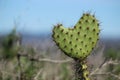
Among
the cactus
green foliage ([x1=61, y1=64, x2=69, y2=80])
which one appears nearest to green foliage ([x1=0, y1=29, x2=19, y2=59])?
green foliage ([x1=61, y1=64, x2=69, y2=80])

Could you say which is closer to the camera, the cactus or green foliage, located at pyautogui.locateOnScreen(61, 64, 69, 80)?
the cactus

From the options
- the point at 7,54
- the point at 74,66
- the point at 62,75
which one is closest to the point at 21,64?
the point at 7,54

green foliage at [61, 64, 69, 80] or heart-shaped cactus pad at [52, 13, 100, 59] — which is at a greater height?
heart-shaped cactus pad at [52, 13, 100, 59]

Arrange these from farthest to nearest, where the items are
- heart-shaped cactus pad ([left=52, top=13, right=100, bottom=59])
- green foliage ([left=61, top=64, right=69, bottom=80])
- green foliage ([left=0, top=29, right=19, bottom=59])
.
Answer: green foliage ([left=61, top=64, right=69, bottom=80]) → green foliage ([left=0, top=29, right=19, bottom=59]) → heart-shaped cactus pad ([left=52, top=13, right=100, bottom=59])

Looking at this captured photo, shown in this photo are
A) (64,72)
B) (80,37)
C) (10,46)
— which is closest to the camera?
(80,37)

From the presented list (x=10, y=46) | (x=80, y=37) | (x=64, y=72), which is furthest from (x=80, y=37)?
(x=64, y=72)

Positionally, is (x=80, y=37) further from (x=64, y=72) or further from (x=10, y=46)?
(x=64, y=72)

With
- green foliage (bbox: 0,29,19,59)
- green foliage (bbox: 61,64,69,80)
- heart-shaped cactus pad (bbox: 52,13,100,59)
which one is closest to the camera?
heart-shaped cactus pad (bbox: 52,13,100,59)

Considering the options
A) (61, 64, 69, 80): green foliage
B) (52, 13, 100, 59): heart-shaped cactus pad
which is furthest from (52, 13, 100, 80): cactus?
(61, 64, 69, 80): green foliage

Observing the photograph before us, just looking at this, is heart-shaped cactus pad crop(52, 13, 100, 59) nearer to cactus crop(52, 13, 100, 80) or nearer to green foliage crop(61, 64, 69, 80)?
cactus crop(52, 13, 100, 80)

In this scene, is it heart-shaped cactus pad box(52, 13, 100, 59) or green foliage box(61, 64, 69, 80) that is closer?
heart-shaped cactus pad box(52, 13, 100, 59)
